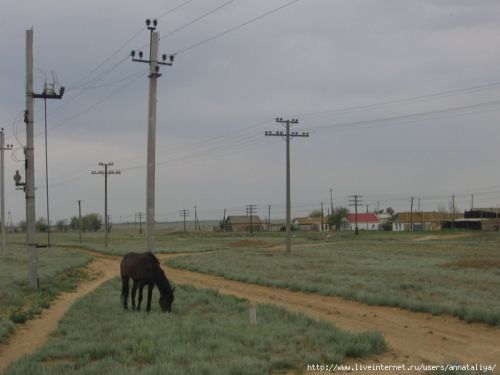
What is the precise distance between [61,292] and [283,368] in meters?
13.9

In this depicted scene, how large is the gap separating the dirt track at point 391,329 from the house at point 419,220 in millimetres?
121349

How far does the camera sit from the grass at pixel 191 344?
899 cm

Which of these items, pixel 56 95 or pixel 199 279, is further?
pixel 199 279

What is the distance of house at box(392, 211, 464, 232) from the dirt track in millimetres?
121349

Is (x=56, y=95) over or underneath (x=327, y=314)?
over

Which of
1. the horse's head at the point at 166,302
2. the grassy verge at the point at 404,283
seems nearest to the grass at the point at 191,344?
the horse's head at the point at 166,302

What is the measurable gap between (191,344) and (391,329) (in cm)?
503

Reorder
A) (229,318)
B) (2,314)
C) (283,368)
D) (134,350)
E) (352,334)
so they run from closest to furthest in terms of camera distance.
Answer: (283,368) → (134,350) → (352,334) → (229,318) → (2,314)

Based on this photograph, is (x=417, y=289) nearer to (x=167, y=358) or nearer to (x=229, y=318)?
(x=229, y=318)

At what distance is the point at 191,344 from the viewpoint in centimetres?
1060

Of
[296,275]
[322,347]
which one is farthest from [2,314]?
[296,275]

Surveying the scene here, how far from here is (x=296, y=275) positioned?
2594 cm

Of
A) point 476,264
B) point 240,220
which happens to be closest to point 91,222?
point 240,220

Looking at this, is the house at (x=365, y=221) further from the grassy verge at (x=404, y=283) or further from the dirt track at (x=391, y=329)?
the dirt track at (x=391, y=329)
